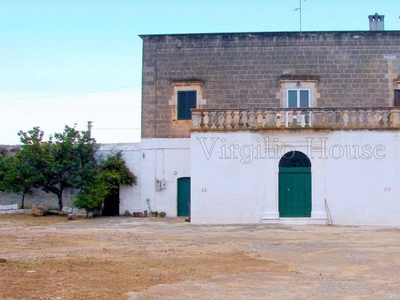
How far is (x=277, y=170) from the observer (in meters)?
21.5

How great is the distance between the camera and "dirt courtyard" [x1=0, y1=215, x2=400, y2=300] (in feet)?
29.6

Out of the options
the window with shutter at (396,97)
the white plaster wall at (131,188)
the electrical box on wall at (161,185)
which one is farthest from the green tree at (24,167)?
the window with shutter at (396,97)

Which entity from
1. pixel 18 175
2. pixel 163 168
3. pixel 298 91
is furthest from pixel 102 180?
pixel 298 91

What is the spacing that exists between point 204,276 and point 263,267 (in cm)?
147

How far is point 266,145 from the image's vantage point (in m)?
21.5

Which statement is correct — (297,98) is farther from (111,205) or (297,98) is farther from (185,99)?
(111,205)

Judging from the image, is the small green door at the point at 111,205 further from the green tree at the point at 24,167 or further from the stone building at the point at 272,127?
the green tree at the point at 24,167

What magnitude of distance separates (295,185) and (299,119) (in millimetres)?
2256

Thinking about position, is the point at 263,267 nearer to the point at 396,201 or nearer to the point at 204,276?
the point at 204,276

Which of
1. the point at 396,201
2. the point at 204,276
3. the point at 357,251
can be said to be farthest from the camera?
the point at 396,201

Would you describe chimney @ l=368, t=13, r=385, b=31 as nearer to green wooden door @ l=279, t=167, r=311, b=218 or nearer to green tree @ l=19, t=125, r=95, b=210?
green wooden door @ l=279, t=167, r=311, b=218

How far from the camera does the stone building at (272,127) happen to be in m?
21.2

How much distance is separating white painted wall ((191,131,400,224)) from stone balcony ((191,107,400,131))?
0.78 feet

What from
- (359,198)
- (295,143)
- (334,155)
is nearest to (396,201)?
(359,198)
